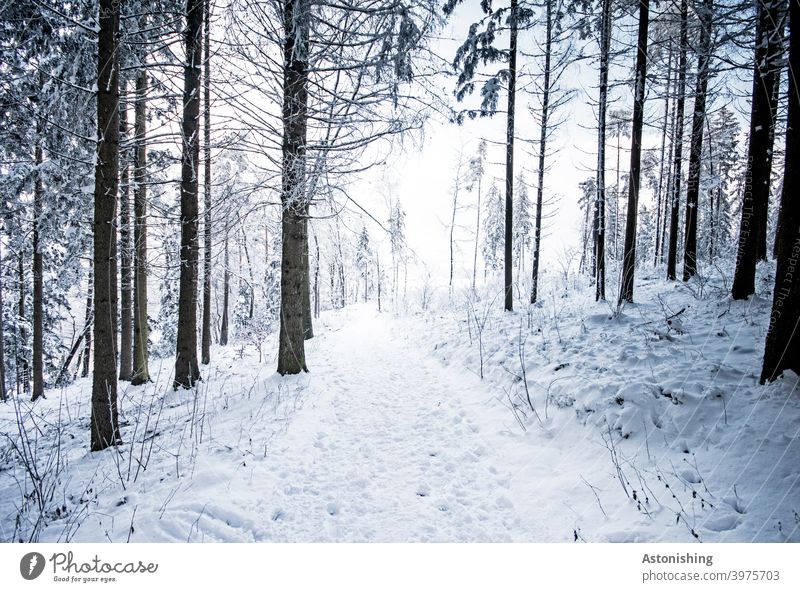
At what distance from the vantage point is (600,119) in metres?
9.71

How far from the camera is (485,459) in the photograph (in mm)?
3918

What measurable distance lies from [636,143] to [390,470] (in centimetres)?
946

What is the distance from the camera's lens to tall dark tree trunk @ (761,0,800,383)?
3.34 meters

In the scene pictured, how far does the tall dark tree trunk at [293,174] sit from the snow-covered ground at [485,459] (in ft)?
3.35

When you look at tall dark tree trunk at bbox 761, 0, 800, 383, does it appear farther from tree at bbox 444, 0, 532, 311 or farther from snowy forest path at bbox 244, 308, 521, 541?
tree at bbox 444, 0, 532, 311

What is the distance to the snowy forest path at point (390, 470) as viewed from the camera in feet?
9.11

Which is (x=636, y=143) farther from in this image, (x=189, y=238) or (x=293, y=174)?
(x=189, y=238)

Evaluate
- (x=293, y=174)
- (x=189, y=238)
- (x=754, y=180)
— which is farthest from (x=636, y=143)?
(x=189, y=238)

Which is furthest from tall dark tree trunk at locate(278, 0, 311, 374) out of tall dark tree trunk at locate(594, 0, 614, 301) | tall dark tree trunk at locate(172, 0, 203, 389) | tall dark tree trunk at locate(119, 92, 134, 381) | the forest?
tall dark tree trunk at locate(594, 0, 614, 301)

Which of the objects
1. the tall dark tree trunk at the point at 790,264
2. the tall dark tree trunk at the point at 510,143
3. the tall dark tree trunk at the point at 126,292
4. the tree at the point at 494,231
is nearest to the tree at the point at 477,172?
the tree at the point at 494,231

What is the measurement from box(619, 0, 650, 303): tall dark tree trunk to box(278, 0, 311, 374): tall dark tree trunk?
7349 millimetres

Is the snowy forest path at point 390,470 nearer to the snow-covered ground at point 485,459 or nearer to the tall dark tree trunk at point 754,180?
the snow-covered ground at point 485,459
